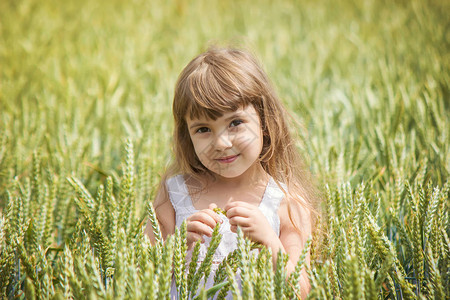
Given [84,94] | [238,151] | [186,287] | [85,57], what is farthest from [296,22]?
[186,287]

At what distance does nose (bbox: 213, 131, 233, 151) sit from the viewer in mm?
1021

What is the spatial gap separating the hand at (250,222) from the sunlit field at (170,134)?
82 mm

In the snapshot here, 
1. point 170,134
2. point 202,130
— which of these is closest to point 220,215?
point 202,130

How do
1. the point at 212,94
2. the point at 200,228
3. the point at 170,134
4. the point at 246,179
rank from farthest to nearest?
the point at 170,134 → the point at 246,179 → the point at 212,94 → the point at 200,228

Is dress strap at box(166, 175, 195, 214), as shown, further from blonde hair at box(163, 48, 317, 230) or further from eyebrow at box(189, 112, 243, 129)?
eyebrow at box(189, 112, 243, 129)

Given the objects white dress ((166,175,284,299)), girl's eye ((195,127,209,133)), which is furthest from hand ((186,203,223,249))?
girl's eye ((195,127,209,133))

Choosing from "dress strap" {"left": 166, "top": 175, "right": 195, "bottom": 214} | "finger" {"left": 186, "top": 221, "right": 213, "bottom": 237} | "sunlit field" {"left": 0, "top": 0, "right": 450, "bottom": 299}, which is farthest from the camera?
"dress strap" {"left": 166, "top": 175, "right": 195, "bottom": 214}

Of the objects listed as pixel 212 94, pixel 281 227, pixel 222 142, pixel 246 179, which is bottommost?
pixel 281 227

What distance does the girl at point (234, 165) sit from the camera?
1.01m

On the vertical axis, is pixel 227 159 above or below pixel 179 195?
above

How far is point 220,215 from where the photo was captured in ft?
3.68

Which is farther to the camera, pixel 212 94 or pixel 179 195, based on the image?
pixel 179 195

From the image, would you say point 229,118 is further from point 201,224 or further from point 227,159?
Result: point 201,224

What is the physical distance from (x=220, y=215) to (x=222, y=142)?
0.69 feet
